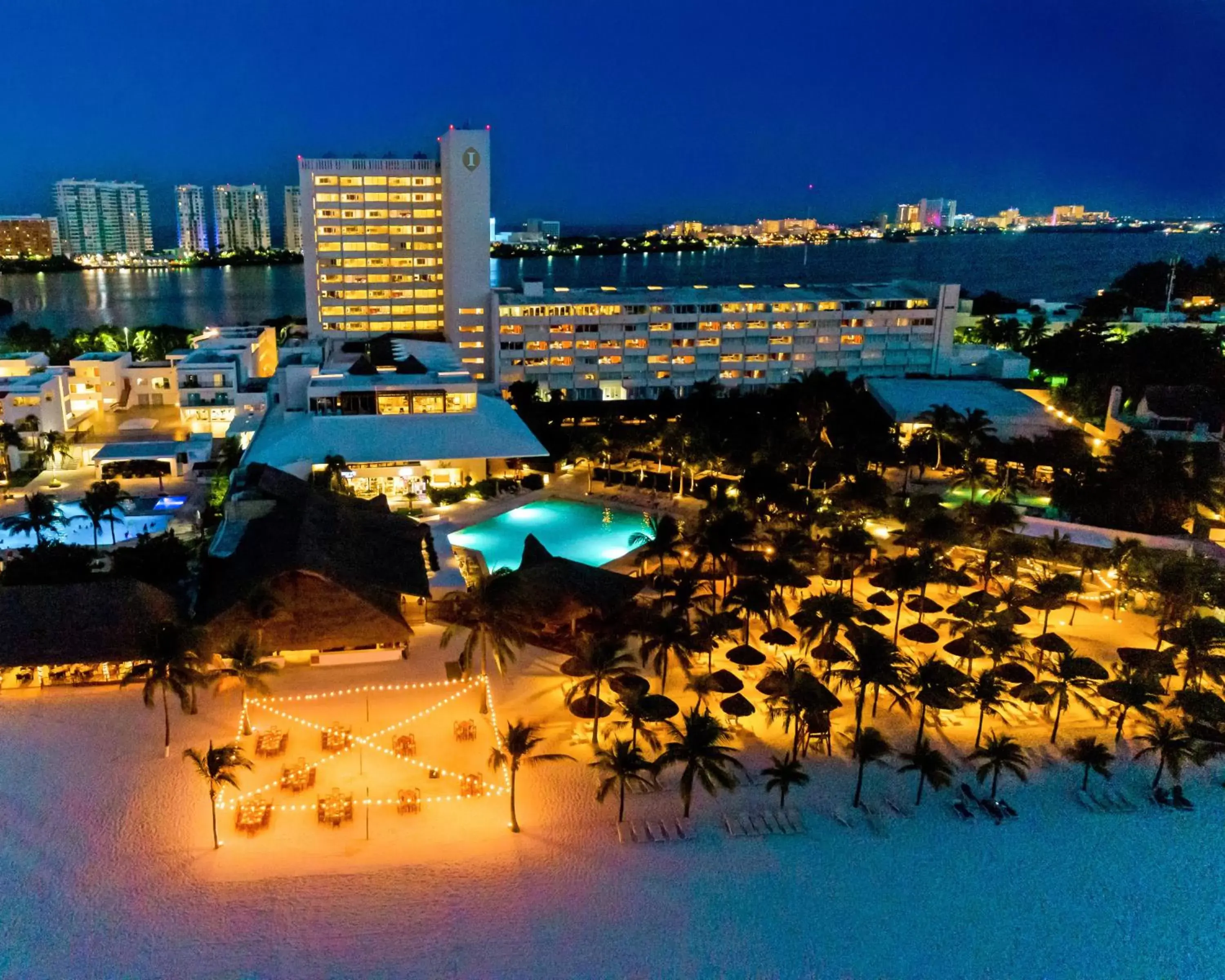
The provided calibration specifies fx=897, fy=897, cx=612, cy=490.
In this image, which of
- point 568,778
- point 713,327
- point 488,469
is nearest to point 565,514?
point 488,469

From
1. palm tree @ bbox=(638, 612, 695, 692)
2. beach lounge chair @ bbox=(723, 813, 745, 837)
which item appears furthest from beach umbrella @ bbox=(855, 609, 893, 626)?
beach lounge chair @ bbox=(723, 813, 745, 837)

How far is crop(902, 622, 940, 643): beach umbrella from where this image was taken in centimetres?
2561

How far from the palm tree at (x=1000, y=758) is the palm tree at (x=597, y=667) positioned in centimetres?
807

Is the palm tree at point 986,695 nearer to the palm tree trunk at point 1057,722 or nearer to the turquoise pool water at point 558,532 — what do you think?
the palm tree trunk at point 1057,722

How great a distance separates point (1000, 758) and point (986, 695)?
1718 millimetres

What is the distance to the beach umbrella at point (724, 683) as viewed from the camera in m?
22.2

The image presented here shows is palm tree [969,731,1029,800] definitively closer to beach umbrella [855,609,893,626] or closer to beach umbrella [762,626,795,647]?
beach umbrella [762,626,795,647]

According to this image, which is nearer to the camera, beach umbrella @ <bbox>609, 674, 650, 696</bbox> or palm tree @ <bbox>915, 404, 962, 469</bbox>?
beach umbrella @ <bbox>609, 674, 650, 696</bbox>

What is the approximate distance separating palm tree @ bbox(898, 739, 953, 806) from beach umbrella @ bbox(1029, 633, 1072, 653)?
6.07 meters

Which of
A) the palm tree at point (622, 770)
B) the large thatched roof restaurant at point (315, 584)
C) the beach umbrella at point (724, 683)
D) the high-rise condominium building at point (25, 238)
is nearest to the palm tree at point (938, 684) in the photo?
the beach umbrella at point (724, 683)

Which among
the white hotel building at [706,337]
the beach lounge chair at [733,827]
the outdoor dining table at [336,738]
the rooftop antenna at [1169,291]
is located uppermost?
the rooftop antenna at [1169,291]

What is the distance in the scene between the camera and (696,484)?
41219mm

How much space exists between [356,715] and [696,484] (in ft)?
73.0

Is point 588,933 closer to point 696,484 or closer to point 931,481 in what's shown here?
point 696,484
